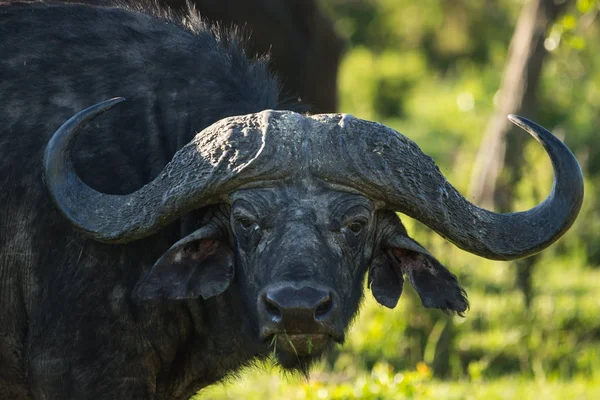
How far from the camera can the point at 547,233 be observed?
17.5ft

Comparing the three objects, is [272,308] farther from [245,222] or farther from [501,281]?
[501,281]

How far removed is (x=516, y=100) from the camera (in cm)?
1158

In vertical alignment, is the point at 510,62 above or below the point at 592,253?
above

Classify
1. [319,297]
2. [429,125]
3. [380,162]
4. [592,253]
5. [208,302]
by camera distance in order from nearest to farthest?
[319,297]
[380,162]
[208,302]
[592,253]
[429,125]

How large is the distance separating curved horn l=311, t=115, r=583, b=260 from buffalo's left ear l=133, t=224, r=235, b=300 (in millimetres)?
586

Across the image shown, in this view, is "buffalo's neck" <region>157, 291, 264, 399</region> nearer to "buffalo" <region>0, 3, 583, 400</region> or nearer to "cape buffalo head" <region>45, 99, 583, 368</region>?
"buffalo" <region>0, 3, 583, 400</region>

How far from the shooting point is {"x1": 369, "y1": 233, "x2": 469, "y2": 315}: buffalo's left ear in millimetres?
5512

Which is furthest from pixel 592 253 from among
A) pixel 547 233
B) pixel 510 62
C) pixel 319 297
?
pixel 319 297

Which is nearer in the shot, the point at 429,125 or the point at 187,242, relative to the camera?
the point at 187,242

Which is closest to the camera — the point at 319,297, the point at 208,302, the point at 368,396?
the point at 319,297

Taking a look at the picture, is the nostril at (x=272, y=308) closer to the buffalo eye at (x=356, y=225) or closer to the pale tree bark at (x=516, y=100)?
the buffalo eye at (x=356, y=225)

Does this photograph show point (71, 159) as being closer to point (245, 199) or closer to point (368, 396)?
point (245, 199)

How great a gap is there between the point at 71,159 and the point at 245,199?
78cm

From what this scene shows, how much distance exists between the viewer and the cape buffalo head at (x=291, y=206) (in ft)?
16.8
